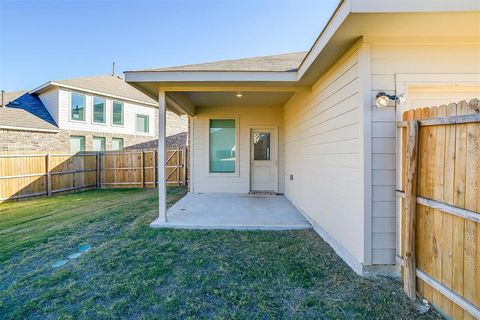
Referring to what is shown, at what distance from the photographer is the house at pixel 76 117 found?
10.3 meters

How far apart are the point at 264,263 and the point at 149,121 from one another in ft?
47.2

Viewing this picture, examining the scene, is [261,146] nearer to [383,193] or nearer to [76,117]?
[383,193]

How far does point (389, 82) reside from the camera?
271cm

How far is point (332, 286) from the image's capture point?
2529 mm

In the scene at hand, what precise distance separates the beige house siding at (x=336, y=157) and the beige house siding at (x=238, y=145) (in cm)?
218

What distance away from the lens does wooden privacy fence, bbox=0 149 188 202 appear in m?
7.82

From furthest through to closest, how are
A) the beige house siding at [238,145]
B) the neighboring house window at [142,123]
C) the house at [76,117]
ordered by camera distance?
the neighboring house window at [142,123] < the house at [76,117] < the beige house siding at [238,145]

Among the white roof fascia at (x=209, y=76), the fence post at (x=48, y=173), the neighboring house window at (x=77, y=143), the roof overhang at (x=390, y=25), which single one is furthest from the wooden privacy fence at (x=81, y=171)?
the roof overhang at (x=390, y=25)

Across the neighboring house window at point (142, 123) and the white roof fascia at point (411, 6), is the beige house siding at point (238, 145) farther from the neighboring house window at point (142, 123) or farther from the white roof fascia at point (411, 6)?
the neighboring house window at point (142, 123)

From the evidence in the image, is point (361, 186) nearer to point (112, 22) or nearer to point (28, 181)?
point (28, 181)

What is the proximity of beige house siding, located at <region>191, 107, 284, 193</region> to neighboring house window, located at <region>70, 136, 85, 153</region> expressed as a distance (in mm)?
8007

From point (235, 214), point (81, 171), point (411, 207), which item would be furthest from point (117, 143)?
point (411, 207)

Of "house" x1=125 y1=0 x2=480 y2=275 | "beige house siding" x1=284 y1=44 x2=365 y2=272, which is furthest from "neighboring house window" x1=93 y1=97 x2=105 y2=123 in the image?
"beige house siding" x1=284 y1=44 x2=365 y2=272

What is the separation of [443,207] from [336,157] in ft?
5.02
